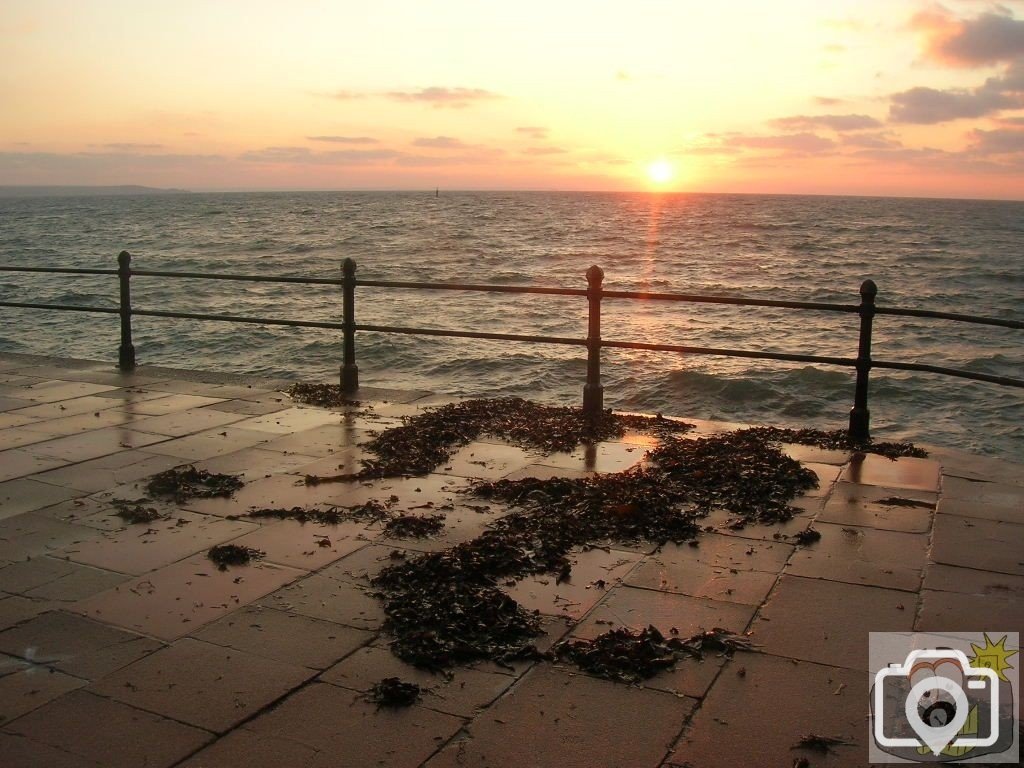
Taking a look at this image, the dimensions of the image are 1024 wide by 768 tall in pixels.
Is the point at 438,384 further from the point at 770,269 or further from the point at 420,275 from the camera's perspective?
the point at 770,269

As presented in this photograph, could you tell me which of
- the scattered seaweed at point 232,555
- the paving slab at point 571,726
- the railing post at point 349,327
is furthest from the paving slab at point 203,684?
the railing post at point 349,327

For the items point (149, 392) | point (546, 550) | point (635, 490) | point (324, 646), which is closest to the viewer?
point (324, 646)

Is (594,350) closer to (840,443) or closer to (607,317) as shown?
(840,443)

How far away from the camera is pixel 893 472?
22.6 ft

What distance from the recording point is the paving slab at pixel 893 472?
6602 mm

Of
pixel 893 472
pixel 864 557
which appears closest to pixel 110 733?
pixel 864 557

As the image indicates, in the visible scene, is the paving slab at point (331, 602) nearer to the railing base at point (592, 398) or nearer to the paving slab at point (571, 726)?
the paving slab at point (571, 726)

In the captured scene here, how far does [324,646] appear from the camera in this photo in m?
4.00

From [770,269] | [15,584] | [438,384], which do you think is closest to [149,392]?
[15,584]

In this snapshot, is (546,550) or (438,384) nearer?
(546,550)

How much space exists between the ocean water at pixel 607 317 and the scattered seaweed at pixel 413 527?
11.3m

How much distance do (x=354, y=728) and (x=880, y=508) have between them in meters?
3.94

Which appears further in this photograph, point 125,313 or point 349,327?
point 125,313

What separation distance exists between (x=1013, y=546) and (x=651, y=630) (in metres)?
2.52
